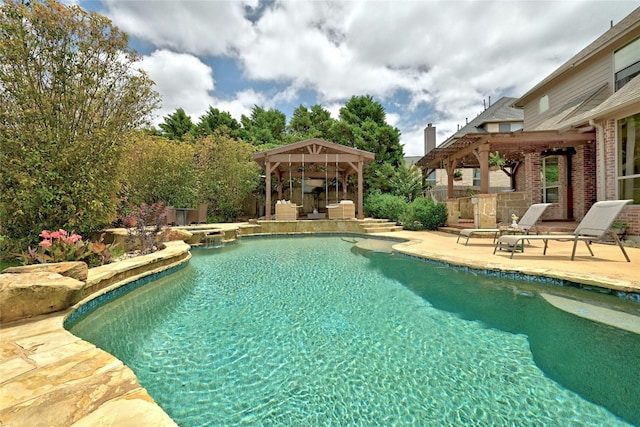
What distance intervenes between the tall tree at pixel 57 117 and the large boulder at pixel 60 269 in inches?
90.8

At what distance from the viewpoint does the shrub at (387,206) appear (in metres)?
13.4

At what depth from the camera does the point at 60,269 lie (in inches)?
129

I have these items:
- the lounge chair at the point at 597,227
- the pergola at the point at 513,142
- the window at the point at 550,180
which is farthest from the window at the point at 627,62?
the lounge chair at the point at 597,227

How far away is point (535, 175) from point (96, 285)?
14060 mm

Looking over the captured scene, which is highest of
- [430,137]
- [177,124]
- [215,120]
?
[215,120]

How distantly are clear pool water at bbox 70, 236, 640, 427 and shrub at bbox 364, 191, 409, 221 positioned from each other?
8.93 meters

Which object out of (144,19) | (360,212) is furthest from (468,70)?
(144,19)

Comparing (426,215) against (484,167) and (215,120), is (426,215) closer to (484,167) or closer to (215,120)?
(484,167)

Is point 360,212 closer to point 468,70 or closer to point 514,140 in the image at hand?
point 514,140

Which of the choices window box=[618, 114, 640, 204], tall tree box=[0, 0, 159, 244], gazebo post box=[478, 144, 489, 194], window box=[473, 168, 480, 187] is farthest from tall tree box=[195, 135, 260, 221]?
window box=[473, 168, 480, 187]

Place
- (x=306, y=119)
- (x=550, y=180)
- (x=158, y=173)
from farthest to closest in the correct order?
1. (x=306, y=119)
2. (x=550, y=180)
3. (x=158, y=173)

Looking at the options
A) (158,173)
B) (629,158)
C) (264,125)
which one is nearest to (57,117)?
(158,173)

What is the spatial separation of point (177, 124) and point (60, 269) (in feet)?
84.4

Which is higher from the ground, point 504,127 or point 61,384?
point 504,127
